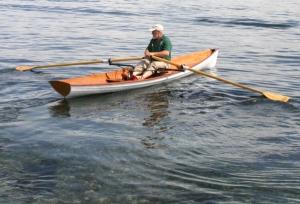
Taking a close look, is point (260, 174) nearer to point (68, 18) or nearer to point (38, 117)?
point (38, 117)

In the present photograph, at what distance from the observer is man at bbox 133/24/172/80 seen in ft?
49.6

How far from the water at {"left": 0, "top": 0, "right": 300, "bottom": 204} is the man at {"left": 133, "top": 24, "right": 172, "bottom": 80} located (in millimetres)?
651

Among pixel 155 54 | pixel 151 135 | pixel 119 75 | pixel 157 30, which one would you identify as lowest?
pixel 151 135

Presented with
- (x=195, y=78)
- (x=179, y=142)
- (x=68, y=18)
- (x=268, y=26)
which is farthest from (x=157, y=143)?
(x=68, y=18)

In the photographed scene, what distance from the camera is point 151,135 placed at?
11.1m

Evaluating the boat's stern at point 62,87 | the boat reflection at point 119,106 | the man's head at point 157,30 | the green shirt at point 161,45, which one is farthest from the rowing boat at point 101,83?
the man's head at point 157,30

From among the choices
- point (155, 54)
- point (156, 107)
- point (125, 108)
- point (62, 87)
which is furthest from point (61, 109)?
point (155, 54)

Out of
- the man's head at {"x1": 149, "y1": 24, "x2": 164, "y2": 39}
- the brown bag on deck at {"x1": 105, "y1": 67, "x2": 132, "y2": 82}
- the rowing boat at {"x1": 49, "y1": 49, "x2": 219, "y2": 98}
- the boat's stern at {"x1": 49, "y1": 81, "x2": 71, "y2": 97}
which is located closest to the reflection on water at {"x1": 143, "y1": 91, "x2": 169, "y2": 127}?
the rowing boat at {"x1": 49, "y1": 49, "x2": 219, "y2": 98}

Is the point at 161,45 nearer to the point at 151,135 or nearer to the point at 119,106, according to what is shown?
the point at 119,106

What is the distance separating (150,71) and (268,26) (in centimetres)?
1892

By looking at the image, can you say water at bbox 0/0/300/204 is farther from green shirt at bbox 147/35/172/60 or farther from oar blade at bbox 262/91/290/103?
green shirt at bbox 147/35/172/60

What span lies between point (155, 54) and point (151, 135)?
4.59 m

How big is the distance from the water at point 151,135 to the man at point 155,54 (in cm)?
65

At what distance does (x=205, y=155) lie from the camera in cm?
978
